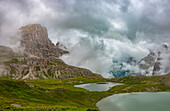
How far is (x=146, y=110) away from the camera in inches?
4183

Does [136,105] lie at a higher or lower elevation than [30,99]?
lower

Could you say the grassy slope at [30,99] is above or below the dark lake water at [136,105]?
above

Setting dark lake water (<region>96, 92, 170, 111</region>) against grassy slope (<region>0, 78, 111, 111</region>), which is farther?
dark lake water (<region>96, 92, 170, 111</region>)

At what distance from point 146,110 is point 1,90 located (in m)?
110

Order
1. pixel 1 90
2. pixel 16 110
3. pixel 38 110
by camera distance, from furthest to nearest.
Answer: pixel 1 90 < pixel 38 110 < pixel 16 110

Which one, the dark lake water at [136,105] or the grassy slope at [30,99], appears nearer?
the grassy slope at [30,99]

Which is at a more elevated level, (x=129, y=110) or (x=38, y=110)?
(x=38, y=110)

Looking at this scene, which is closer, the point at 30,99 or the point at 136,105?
the point at 30,99

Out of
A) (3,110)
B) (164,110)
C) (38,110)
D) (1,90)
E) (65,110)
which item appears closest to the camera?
(3,110)

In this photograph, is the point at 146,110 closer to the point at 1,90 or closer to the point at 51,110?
the point at 51,110

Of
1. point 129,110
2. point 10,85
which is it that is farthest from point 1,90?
point 129,110

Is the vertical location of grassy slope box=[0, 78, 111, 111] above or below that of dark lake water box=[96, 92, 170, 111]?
above

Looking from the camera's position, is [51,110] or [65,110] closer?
[51,110]

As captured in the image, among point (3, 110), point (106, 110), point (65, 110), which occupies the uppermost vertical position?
point (3, 110)
